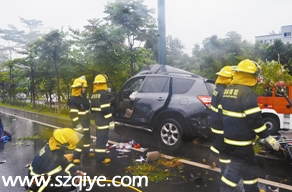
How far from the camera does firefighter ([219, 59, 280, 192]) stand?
2750 mm

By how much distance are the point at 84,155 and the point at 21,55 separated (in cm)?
873

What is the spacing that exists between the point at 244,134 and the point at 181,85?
2592mm

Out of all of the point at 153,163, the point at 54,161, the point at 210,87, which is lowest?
the point at 153,163

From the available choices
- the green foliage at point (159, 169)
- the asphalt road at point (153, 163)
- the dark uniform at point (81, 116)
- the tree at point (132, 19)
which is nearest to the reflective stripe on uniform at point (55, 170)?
the asphalt road at point (153, 163)

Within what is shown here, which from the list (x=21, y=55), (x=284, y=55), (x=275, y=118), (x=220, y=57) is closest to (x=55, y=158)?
(x=220, y=57)

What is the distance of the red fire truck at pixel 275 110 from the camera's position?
7258mm

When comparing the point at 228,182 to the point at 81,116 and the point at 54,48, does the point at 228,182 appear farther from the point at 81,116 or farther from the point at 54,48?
the point at 54,48

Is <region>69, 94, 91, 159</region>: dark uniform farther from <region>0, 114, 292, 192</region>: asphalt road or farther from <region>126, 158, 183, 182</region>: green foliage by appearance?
<region>126, 158, 183, 182</region>: green foliage

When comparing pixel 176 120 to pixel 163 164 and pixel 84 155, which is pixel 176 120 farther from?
pixel 84 155

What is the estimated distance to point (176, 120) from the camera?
515 centimetres

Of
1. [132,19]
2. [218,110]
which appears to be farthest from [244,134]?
[132,19]

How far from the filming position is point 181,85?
529 centimetres

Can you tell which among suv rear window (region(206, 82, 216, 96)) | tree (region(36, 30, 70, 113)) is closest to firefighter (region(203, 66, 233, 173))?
suv rear window (region(206, 82, 216, 96))

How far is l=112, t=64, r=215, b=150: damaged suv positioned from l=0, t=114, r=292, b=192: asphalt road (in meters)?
0.34
